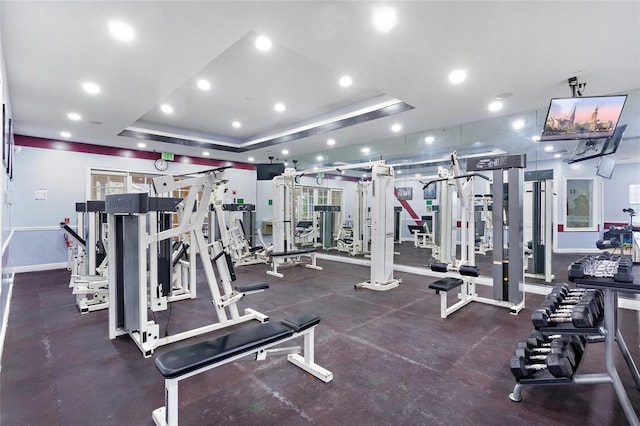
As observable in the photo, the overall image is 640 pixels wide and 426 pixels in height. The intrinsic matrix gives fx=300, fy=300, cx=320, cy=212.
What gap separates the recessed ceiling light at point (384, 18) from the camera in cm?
230

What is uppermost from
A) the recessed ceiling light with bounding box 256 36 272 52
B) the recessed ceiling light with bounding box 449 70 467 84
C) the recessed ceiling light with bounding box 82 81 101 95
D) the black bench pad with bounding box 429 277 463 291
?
the recessed ceiling light with bounding box 256 36 272 52

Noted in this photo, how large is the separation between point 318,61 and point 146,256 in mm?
2572

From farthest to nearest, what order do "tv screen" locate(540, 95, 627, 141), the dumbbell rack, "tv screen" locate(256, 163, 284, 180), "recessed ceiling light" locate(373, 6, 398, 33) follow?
"tv screen" locate(256, 163, 284, 180) < "tv screen" locate(540, 95, 627, 141) < "recessed ceiling light" locate(373, 6, 398, 33) < the dumbbell rack

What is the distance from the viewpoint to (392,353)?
265 cm

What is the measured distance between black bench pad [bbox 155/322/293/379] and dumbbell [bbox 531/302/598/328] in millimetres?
1607

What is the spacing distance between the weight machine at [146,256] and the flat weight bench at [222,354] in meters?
1.03

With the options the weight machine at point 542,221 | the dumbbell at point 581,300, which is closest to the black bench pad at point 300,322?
the dumbbell at point 581,300

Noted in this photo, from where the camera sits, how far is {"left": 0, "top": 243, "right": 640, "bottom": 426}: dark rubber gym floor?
186cm

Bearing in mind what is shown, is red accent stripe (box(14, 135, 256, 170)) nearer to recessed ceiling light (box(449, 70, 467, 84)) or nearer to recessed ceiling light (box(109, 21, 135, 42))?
recessed ceiling light (box(109, 21, 135, 42))

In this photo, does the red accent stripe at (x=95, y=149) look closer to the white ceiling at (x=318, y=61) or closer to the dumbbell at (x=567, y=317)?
the white ceiling at (x=318, y=61)

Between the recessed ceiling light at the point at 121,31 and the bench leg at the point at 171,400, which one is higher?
the recessed ceiling light at the point at 121,31

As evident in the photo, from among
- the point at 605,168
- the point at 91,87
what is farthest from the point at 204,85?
the point at 605,168

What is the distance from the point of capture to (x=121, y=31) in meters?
2.58

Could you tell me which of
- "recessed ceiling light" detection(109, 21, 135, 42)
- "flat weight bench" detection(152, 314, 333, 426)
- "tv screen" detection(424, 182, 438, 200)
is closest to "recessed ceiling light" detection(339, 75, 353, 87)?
"recessed ceiling light" detection(109, 21, 135, 42)
